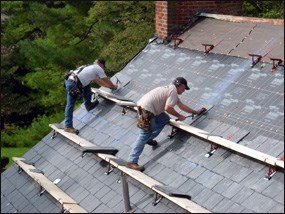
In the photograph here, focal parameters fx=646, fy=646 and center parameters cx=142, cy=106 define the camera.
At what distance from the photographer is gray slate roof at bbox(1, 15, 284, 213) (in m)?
7.37

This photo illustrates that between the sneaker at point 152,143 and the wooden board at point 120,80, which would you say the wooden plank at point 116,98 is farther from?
the sneaker at point 152,143

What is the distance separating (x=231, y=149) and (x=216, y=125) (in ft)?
2.91

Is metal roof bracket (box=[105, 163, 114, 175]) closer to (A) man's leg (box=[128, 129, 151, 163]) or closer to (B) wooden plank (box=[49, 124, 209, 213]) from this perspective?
(B) wooden plank (box=[49, 124, 209, 213])

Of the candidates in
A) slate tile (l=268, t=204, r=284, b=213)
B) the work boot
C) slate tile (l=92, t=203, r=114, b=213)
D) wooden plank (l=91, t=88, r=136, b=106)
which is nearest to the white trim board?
slate tile (l=268, t=204, r=284, b=213)

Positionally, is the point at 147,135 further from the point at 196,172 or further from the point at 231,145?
the point at 231,145

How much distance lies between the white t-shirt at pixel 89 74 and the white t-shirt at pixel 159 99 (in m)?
2.70

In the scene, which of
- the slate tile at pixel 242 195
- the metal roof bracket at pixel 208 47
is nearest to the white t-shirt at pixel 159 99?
the slate tile at pixel 242 195

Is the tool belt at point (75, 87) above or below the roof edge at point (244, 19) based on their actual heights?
below

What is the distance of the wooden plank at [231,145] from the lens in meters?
7.02

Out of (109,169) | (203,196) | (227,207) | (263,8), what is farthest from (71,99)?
(263,8)

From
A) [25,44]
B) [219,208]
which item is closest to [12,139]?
[25,44]

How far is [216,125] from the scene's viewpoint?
8688 mm

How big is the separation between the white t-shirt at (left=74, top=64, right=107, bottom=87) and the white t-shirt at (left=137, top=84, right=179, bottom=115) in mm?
2698

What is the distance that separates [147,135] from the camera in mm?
8914
